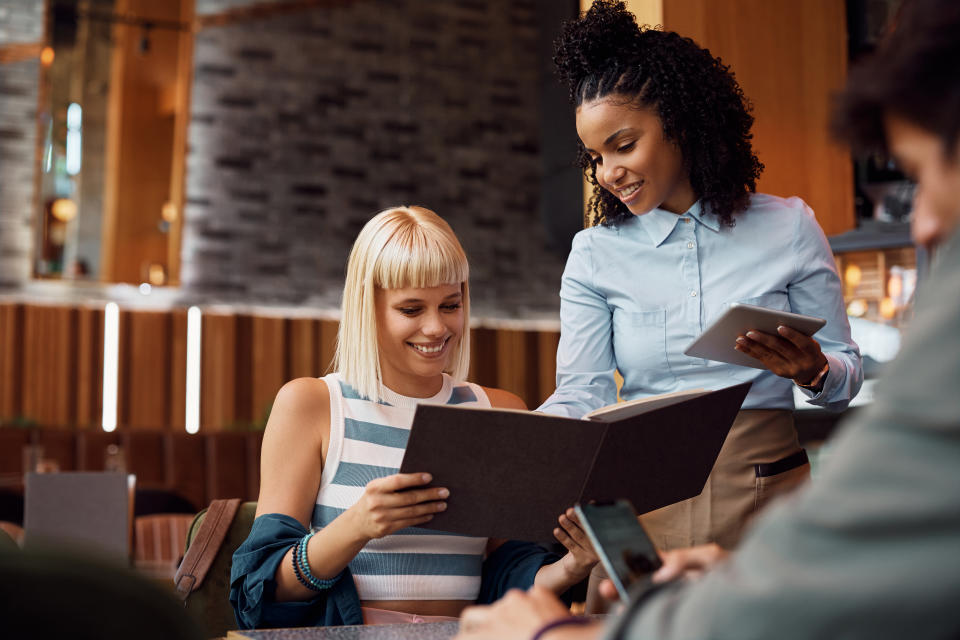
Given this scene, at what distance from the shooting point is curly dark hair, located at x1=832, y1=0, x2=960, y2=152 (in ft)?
2.11

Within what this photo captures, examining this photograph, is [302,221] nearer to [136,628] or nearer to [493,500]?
[493,500]

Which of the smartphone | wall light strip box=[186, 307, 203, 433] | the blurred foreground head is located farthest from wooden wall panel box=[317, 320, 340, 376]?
the blurred foreground head

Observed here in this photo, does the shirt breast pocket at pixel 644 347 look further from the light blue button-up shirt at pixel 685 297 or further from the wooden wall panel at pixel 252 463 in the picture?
the wooden wall panel at pixel 252 463

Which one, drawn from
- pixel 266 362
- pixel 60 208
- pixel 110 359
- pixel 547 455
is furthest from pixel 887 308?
pixel 60 208

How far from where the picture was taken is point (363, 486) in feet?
5.86

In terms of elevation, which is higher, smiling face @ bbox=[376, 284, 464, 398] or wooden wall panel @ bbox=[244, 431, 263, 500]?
smiling face @ bbox=[376, 284, 464, 398]

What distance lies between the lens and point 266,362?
811 cm

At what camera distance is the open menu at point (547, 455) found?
1.38m

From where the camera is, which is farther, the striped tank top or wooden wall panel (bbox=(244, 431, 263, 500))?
wooden wall panel (bbox=(244, 431, 263, 500))

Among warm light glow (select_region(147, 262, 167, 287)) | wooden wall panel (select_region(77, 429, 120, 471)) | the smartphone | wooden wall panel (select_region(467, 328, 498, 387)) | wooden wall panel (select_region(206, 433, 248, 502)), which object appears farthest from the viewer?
wooden wall panel (select_region(467, 328, 498, 387))

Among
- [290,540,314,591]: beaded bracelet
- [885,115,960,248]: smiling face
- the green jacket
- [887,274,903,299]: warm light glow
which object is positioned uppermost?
[885,115,960,248]: smiling face

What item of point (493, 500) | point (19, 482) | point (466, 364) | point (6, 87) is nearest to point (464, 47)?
point (6, 87)

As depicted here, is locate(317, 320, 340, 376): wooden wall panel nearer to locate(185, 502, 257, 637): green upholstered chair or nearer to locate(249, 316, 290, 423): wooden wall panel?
locate(249, 316, 290, 423): wooden wall panel

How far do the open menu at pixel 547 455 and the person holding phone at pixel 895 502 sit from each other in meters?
0.67
